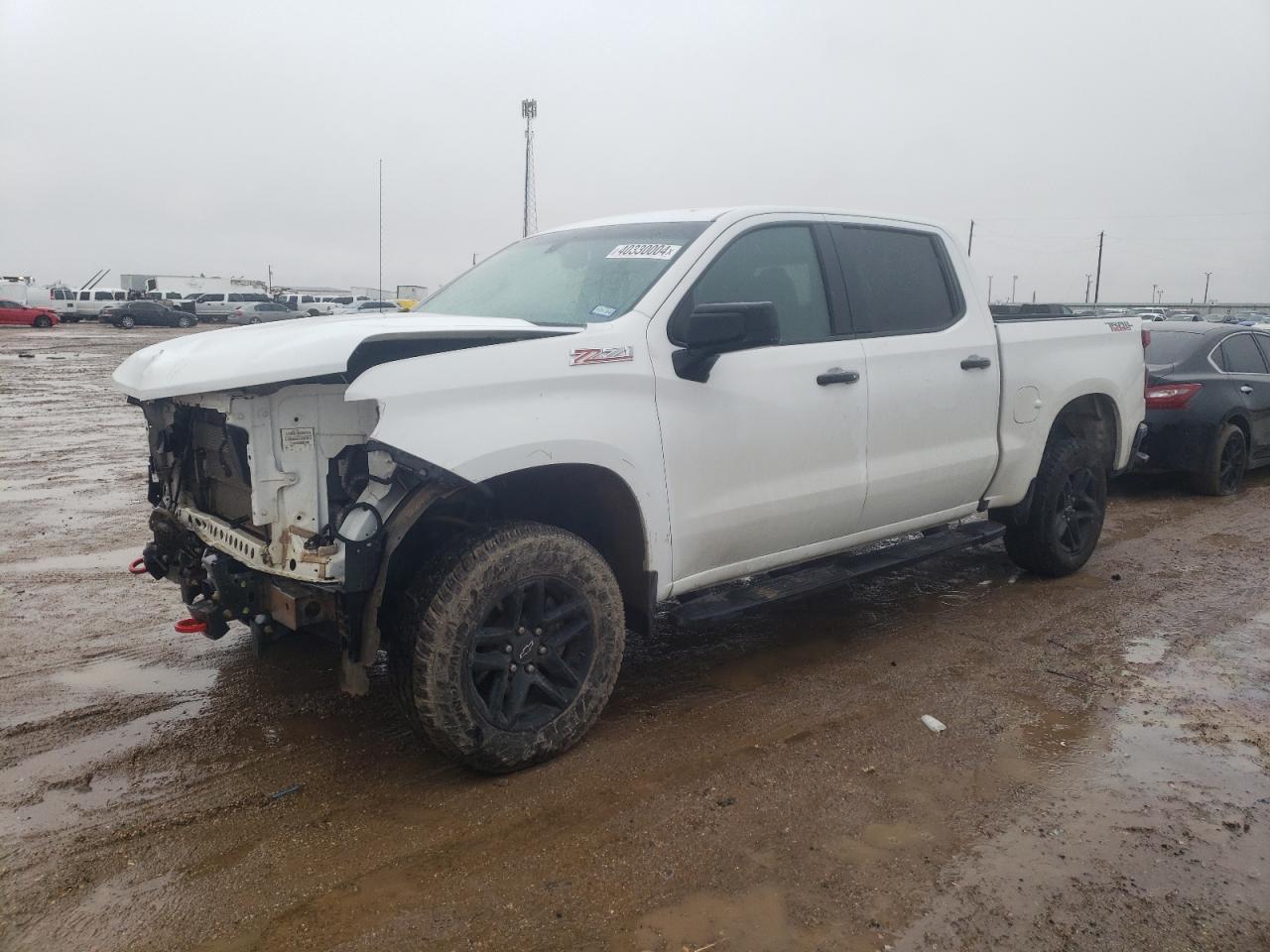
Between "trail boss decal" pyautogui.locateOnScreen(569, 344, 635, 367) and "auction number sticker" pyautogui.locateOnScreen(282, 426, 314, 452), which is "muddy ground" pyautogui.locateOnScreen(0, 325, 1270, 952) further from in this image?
"trail boss decal" pyautogui.locateOnScreen(569, 344, 635, 367)

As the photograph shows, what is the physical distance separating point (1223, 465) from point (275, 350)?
883cm

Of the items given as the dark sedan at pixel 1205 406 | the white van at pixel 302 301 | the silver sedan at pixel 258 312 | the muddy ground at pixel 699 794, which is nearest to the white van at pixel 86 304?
the silver sedan at pixel 258 312

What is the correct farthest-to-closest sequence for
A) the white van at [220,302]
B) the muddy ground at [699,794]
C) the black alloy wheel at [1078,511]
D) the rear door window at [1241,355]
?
the white van at [220,302]
the rear door window at [1241,355]
the black alloy wheel at [1078,511]
the muddy ground at [699,794]

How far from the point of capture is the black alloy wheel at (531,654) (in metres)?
3.43

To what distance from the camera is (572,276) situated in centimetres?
430

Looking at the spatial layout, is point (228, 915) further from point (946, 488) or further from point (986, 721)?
point (946, 488)

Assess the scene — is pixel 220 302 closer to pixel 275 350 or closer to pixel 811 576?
pixel 811 576

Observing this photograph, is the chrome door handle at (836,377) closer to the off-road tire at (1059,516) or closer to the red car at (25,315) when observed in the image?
the off-road tire at (1059,516)

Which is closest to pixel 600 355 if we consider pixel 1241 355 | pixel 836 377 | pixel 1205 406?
pixel 836 377

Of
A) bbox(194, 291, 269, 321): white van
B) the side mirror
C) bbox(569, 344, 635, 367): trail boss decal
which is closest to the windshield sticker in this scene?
the side mirror

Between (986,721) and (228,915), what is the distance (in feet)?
9.50

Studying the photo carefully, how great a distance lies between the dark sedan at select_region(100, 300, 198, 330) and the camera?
46.6 meters

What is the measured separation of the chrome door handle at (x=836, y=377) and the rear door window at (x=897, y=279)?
14.6 inches

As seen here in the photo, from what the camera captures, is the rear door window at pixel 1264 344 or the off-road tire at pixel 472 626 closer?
the off-road tire at pixel 472 626
